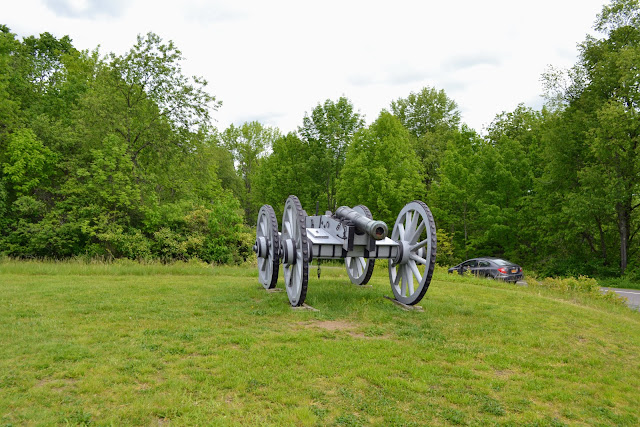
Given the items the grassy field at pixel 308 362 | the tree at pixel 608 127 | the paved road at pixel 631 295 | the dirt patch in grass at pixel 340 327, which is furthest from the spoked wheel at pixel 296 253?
the tree at pixel 608 127

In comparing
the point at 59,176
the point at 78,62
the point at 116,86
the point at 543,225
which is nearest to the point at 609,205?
the point at 543,225

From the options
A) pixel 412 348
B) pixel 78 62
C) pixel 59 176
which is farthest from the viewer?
pixel 78 62

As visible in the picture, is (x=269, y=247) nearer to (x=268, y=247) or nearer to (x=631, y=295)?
(x=268, y=247)

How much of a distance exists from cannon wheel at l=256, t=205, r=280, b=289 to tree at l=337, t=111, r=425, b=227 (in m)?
17.3

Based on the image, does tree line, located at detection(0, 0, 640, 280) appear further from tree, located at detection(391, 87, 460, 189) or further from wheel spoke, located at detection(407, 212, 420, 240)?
wheel spoke, located at detection(407, 212, 420, 240)

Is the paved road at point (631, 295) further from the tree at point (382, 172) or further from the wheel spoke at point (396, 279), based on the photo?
the tree at point (382, 172)

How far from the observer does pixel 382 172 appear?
2764 centimetres

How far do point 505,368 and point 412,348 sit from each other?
3.73ft

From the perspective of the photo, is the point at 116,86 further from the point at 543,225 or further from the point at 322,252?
the point at 543,225

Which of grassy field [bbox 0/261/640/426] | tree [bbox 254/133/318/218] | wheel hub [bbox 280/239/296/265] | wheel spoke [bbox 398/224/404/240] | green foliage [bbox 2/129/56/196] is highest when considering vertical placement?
tree [bbox 254/133/318/218]

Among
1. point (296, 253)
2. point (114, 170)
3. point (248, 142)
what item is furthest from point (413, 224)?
point (248, 142)

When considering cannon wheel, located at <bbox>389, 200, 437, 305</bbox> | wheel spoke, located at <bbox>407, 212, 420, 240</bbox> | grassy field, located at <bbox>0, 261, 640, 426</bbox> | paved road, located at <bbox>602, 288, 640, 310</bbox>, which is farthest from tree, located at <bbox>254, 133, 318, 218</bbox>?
grassy field, located at <bbox>0, 261, 640, 426</bbox>

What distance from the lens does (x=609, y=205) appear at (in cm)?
2005

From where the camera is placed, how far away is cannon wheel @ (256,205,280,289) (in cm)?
860
